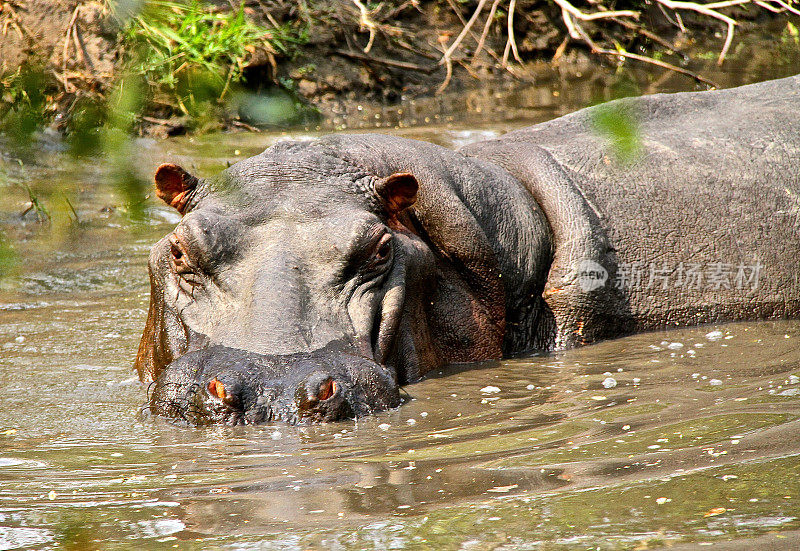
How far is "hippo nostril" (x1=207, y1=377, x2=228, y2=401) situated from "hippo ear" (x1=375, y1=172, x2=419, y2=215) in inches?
61.5

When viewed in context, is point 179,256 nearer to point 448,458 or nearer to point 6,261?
point 448,458

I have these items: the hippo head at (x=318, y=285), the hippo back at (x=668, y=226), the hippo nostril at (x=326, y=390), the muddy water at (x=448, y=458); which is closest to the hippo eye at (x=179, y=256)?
the hippo head at (x=318, y=285)

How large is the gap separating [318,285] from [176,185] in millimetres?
1109

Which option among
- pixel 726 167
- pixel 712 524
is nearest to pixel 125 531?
pixel 712 524

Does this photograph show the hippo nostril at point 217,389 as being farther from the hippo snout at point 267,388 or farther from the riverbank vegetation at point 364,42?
the riverbank vegetation at point 364,42

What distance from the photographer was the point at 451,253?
5.32m

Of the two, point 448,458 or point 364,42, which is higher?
point 364,42

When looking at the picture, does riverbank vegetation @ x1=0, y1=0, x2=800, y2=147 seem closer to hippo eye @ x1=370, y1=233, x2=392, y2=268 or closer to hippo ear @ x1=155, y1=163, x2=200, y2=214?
hippo eye @ x1=370, y1=233, x2=392, y2=268

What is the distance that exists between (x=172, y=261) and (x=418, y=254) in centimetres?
118

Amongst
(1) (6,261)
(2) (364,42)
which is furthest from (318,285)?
(2) (364,42)

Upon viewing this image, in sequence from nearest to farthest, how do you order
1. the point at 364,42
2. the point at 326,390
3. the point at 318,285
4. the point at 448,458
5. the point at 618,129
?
the point at 618,129 < the point at 448,458 < the point at 326,390 < the point at 318,285 < the point at 364,42

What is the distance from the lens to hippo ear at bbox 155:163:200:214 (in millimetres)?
5022

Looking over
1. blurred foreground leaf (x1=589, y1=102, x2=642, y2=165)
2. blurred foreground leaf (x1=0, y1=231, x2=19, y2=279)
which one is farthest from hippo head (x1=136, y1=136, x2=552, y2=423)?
blurred foreground leaf (x1=589, y1=102, x2=642, y2=165)

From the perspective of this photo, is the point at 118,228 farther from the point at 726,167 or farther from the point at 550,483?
→ the point at 550,483
